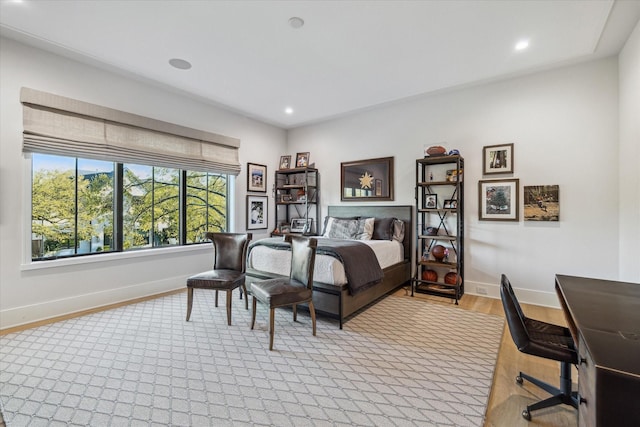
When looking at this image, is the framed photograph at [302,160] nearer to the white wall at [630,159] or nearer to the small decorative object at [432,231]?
the small decorative object at [432,231]

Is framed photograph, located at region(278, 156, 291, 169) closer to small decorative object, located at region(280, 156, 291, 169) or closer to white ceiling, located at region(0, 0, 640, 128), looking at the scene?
small decorative object, located at region(280, 156, 291, 169)

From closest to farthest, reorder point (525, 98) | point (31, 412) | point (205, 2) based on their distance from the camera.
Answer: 1. point (31, 412)
2. point (205, 2)
3. point (525, 98)

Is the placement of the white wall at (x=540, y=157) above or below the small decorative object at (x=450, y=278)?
above

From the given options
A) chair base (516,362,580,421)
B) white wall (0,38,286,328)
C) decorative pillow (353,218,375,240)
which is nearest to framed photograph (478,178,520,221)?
decorative pillow (353,218,375,240)

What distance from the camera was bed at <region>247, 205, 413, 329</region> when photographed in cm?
311

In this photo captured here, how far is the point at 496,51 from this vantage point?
125 inches

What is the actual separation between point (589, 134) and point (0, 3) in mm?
6127

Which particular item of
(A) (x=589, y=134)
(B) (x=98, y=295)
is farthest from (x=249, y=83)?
(A) (x=589, y=134)

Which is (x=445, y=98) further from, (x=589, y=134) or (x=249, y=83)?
(x=249, y=83)

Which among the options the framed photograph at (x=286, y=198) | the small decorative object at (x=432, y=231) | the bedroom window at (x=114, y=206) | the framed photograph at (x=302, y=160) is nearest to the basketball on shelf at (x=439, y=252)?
the small decorative object at (x=432, y=231)

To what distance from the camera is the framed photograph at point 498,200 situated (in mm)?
3857

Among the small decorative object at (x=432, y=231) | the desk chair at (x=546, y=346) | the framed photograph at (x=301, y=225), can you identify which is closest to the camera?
the desk chair at (x=546, y=346)

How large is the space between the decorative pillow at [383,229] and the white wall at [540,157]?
0.55 m

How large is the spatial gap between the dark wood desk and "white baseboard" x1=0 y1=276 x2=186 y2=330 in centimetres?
457
